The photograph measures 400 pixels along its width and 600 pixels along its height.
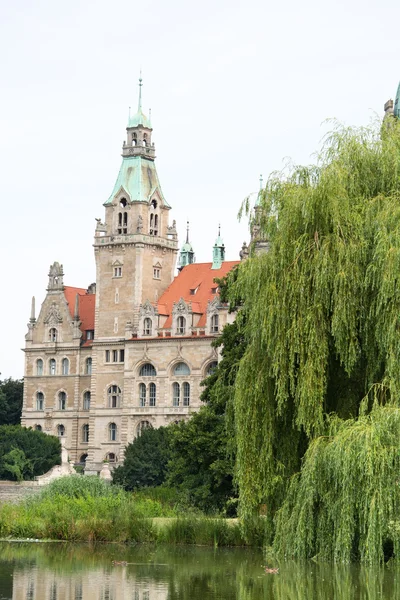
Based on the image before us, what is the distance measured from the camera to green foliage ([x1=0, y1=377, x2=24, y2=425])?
4574 inches

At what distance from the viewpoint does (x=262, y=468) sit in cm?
3303

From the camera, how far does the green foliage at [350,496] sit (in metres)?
29.4

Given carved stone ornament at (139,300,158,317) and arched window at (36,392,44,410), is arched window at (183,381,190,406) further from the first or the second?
arched window at (36,392,44,410)

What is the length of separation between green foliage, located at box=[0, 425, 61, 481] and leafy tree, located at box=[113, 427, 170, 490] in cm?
694

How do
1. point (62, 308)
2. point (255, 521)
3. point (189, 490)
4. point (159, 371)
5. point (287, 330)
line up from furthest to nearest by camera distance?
point (62, 308) → point (159, 371) → point (189, 490) → point (255, 521) → point (287, 330)

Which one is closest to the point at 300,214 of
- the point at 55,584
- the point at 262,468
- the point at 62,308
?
the point at 262,468

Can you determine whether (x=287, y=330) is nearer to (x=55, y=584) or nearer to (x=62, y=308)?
(x=55, y=584)

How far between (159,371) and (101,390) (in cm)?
559

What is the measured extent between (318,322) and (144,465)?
162 feet

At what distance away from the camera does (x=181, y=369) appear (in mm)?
99375

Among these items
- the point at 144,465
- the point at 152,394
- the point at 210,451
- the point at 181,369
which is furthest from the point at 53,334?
the point at 210,451

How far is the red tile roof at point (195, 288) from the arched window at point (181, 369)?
3.01 m

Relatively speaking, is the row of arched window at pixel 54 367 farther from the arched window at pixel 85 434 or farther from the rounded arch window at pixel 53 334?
the arched window at pixel 85 434

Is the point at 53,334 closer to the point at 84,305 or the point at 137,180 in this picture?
the point at 84,305
